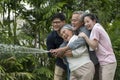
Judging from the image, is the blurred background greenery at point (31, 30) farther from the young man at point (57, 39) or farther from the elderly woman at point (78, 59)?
the elderly woman at point (78, 59)

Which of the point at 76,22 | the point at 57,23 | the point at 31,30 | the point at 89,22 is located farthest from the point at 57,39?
the point at 31,30

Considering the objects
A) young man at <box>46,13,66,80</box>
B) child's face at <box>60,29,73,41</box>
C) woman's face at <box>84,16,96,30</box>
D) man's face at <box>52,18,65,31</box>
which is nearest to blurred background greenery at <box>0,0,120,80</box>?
young man at <box>46,13,66,80</box>

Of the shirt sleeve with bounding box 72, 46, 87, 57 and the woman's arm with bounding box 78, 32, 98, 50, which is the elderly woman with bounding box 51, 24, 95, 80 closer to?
the shirt sleeve with bounding box 72, 46, 87, 57

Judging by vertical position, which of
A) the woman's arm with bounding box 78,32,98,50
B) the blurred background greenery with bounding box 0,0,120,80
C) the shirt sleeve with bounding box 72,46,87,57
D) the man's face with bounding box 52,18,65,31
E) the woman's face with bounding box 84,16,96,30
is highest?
the woman's face with bounding box 84,16,96,30

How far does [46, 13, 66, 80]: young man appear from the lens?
463 cm

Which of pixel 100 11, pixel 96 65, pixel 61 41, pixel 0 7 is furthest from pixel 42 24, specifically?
pixel 96 65

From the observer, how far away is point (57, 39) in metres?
4.77

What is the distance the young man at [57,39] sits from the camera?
463 cm

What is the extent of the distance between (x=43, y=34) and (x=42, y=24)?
0.25 metres

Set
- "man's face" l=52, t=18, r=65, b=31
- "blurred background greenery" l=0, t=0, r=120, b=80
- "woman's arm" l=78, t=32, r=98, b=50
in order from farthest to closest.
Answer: "blurred background greenery" l=0, t=0, r=120, b=80
"man's face" l=52, t=18, r=65, b=31
"woman's arm" l=78, t=32, r=98, b=50

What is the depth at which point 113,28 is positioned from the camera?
24.7ft

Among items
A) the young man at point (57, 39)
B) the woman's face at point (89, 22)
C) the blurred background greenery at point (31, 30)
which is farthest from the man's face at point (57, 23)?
the blurred background greenery at point (31, 30)

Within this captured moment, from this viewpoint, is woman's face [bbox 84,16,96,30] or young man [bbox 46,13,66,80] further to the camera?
young man [bbox 46,13,66,80]

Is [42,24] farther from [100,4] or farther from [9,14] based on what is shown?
[100,4]
